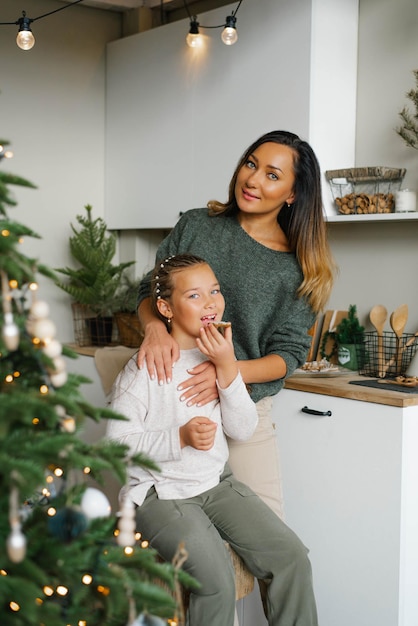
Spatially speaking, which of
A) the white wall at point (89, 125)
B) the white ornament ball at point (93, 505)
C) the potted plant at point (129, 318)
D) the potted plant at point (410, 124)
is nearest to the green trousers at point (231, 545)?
the white ornament ball at point (93, 505)

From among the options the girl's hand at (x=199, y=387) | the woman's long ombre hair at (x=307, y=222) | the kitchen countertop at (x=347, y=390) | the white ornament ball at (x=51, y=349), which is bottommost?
the kitchen countertop at (x=347, y=390)

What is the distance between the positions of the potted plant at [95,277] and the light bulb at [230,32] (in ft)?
3.68

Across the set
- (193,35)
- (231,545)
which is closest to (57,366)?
(231,545)

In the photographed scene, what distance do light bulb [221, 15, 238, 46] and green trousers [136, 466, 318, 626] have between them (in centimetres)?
162

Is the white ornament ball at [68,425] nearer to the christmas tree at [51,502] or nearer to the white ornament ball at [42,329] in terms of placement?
the christmas tree at [51,502]

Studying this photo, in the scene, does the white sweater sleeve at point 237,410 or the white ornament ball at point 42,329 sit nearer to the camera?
the white ornament ball at point 42,329

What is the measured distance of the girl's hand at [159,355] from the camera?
1889mm

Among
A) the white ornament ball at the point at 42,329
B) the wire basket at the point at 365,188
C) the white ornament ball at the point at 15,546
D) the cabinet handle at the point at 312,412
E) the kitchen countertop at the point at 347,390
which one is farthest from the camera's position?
the wire basket at the point at 365,188

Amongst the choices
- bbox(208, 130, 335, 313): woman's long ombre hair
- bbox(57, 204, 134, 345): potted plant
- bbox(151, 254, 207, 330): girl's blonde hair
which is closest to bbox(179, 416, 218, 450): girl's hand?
bbox(151, 254, 207, 330): girl's blonde hair

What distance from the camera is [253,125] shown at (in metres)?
3.04

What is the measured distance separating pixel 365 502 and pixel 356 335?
70 centimetres

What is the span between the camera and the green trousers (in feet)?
5.59

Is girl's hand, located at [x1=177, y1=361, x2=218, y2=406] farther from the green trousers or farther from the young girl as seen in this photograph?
the green trousers

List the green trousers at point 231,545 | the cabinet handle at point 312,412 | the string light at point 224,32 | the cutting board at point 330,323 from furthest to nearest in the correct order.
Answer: the cutting board at point 330,323 < the string light at point 224,32 < the cabinet handle at point 312,412 < the green trousers at point 231,545
